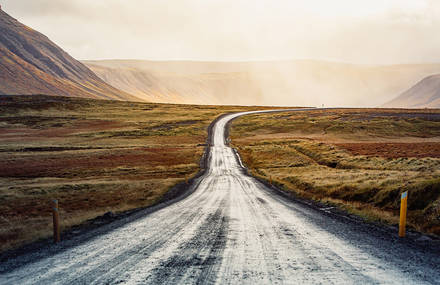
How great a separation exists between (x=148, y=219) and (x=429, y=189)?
41.1 ft

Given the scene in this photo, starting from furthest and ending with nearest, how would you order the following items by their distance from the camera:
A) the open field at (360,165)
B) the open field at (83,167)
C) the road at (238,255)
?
the open field at (83,167)
the open field at (360,165)
the road at (238,255)

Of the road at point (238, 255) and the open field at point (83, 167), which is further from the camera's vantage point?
the open field at point (83, 167)

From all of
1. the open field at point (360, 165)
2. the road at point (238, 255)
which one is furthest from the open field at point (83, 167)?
the open field at point (360, 165)

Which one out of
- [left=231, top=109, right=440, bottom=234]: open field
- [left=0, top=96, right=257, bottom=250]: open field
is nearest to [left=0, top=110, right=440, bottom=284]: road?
[left=231, top=109, right=440, bottom=234]: open field

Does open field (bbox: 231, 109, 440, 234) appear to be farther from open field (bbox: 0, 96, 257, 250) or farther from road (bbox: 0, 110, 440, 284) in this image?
open field (bbox: 0, 96, 257, 250)

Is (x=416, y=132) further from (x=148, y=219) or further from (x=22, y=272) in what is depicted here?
(x=22, y=272)

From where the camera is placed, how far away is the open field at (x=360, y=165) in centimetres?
1385

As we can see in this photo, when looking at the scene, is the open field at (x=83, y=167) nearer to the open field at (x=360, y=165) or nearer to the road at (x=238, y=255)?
the road at (x=238, y=255)

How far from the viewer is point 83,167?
39.8 m

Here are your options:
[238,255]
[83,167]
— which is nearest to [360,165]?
[238,255]

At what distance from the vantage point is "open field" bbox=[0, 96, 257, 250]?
19281 millimetres

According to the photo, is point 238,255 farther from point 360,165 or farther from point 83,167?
point 83,167

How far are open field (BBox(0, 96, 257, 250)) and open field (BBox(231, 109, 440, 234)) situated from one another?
449 inches

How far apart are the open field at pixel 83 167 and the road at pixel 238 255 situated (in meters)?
4.47
